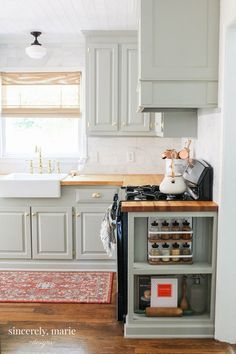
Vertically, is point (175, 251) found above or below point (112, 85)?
below

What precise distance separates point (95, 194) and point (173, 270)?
1.46 m

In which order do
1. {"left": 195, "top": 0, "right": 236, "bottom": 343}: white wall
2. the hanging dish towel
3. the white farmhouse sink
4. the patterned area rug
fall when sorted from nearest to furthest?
{"left": 195, "top": 0, "right": 236, "bottom": 343}: white wall, the hanging dish towel, the patterned area rug, the white farmhouse sink

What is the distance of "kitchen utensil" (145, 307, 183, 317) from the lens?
9.12ft

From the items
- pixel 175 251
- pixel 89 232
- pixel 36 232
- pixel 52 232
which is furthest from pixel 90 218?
pixel 175 251

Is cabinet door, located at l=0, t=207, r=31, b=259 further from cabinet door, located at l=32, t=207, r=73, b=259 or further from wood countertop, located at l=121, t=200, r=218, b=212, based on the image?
wood countertop, located at l=121, t=200, r=218, b=212

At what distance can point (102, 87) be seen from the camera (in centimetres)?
412

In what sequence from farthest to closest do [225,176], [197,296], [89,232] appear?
1. [89,232]
2. [197,296]
3. [225,176]

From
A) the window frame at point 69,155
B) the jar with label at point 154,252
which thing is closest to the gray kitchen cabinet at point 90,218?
the window frame at point 69,155

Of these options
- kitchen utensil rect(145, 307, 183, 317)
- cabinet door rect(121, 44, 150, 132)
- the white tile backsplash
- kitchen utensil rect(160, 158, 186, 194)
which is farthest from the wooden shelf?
the white tile backsplash

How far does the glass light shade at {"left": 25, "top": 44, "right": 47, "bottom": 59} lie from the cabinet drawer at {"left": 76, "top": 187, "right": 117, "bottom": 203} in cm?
148

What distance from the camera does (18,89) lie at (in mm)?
4578

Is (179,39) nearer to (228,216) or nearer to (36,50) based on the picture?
(228,216)

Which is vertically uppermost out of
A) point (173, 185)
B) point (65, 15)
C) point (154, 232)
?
point (65, 15)

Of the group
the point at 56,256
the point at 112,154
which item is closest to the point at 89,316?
the point at 56,256
